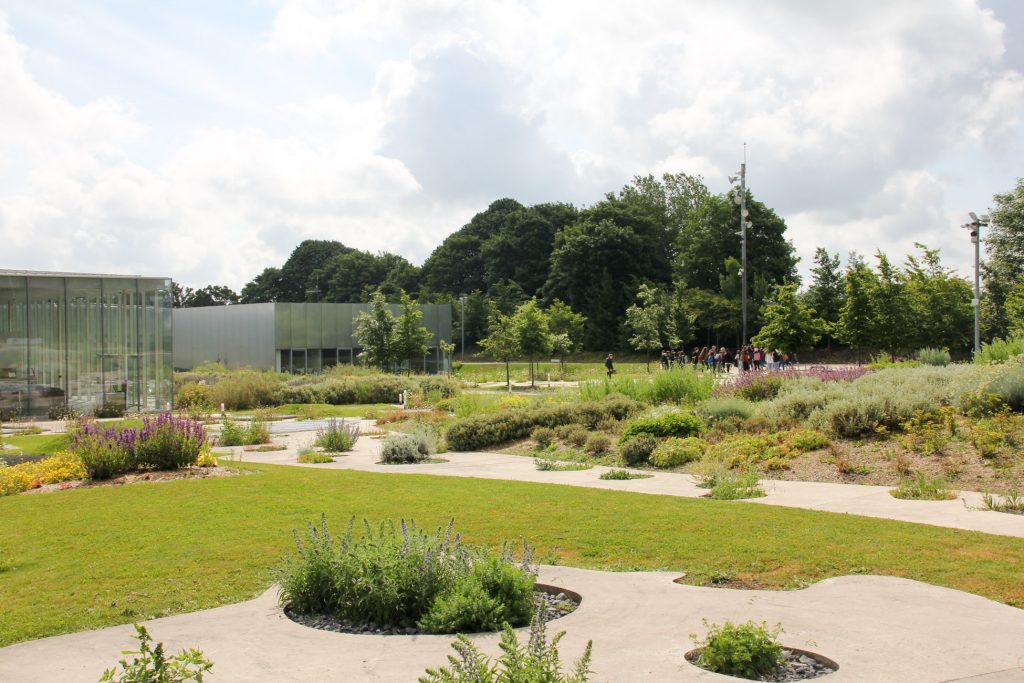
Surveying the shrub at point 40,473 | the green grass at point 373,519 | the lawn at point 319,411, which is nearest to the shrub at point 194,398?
the lawn at point 319,411

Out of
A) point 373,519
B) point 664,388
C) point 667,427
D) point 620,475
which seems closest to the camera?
point 373,519

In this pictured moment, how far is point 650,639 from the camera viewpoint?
5.07m

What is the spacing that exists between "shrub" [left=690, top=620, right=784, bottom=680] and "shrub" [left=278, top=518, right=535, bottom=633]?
1295 millimetres

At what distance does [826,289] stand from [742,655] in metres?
57.6

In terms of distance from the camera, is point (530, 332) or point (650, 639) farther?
point (530, 332)

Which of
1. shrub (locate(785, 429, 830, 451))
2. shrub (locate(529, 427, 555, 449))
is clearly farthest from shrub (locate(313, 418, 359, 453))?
shrub (locate(785, 429, 830, 451))

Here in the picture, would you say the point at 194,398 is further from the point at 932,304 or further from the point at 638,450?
the point at 932,304

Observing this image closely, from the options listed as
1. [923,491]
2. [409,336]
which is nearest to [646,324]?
[409,336]

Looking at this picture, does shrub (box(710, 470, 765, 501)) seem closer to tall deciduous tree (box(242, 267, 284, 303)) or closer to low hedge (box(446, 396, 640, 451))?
low hedge (box(446, 396, 640, 451))

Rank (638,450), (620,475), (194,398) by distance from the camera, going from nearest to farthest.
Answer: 1. (620,475)
2. (638,450)
3. (194,398)

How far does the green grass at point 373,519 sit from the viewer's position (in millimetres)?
6465

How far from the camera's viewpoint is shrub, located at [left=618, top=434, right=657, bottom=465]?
1461 centimetres

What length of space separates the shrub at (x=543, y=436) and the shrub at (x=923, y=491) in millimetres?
7466

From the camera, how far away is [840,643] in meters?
5.01
